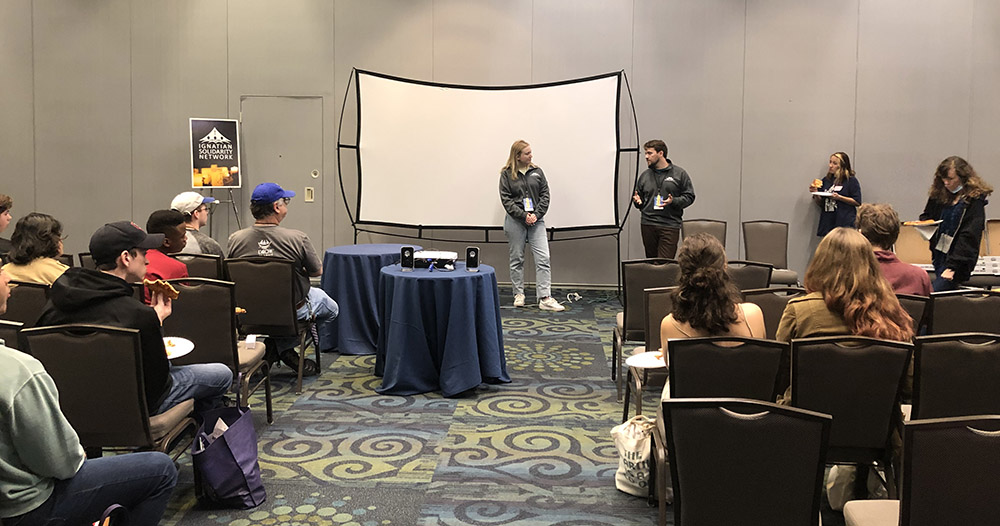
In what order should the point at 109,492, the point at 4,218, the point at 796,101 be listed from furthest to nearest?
the point at 796,101 → the point at 4,218 → the point at 109,492

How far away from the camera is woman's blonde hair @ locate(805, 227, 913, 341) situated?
2.82m

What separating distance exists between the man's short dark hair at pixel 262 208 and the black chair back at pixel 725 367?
322 centimetres

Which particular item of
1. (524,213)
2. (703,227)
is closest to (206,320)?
(524,213)

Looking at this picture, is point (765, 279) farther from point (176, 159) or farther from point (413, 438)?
point (176, 159)

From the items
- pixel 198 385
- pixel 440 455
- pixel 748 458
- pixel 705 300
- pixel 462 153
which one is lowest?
pixel 440 455

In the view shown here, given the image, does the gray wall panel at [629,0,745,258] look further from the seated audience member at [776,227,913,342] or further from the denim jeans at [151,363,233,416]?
the denim jeans at [151,363,233,416]

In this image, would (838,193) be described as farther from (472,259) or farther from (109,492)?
(109,492)

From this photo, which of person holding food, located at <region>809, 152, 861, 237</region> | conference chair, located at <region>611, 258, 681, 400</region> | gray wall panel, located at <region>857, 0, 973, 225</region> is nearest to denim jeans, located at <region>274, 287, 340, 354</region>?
conference chair, located at <region>611, 258, 681, 400</region>

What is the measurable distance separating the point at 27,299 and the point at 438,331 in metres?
2.19

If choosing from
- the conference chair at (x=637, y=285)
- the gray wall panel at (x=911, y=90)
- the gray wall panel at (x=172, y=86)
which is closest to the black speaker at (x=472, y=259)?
the conference chair at (x=637, y=285)

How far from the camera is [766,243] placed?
7.77m

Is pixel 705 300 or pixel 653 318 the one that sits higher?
pixel 705 300

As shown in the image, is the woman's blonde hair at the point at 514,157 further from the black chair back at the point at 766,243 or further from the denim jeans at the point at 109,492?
the denim jeans at the point at 109,492

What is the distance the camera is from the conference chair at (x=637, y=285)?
15.9 ft
